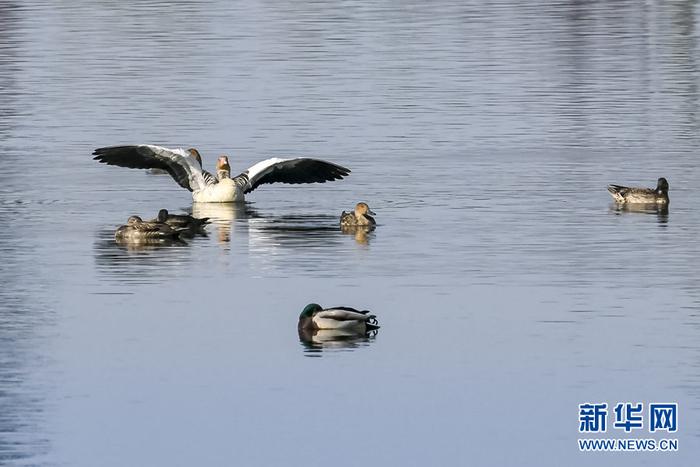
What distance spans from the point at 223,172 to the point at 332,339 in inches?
498

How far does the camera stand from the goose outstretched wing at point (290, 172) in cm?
3853

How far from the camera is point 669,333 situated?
2645cm

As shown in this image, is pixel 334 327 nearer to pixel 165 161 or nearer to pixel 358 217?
pixel 358 217

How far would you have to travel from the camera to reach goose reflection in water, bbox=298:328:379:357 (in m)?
26.2

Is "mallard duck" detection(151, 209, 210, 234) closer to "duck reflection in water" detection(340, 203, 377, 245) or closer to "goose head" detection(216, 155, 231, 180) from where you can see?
"duck reflection in water" detection(340, 203, 377, 245)

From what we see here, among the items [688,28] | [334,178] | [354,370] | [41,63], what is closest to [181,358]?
[354,370]

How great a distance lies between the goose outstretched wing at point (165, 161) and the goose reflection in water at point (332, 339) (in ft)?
40.0

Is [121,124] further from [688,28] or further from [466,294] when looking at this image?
[688,28]

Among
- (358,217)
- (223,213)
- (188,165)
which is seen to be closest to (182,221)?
(358,217)

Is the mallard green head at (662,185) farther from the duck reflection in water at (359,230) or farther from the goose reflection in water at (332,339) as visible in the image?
the goose reflection in water at (332,339)

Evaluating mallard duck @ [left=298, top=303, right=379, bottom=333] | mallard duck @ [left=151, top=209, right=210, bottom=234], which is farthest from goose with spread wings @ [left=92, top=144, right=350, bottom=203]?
mallard duck @ [left=298, top=303, right=379, bottom=333]

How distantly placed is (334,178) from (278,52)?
94.8ft

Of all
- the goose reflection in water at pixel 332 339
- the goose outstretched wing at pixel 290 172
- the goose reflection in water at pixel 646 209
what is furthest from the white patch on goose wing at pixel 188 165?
the goose reflection in water at pixel 332 339

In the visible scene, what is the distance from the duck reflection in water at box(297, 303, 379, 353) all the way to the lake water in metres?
0.14
